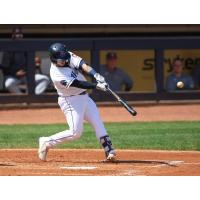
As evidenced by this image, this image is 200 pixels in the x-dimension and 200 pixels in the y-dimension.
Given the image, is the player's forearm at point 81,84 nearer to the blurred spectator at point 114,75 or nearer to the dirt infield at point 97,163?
the dirt infield at point 97,163

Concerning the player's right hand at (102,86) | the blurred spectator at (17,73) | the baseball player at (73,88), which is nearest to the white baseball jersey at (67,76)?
the baseball player at (73,88)

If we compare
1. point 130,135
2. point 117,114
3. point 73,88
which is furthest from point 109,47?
point 73,88

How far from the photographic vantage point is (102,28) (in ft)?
68.8

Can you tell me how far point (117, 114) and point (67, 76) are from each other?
9.83 meters

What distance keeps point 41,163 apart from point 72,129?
741 millimetres

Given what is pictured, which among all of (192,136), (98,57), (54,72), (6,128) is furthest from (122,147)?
(98,57)

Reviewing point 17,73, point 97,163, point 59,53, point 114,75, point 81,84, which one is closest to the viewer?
point 81,84

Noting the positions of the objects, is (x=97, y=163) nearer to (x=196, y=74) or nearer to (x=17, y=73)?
(x=17, y=73)

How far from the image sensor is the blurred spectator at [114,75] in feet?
69.6

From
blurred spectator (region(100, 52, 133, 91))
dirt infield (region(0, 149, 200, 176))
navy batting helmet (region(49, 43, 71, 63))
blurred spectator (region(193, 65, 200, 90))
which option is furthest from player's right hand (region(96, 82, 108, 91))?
blurred spectator (region(193, 65, 200, 90))

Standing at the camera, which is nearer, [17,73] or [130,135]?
[130,135]

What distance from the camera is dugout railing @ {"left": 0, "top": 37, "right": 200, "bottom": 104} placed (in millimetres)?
20641

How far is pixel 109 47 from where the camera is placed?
21109 mm

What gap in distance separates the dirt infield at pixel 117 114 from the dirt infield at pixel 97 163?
6.40 metres
